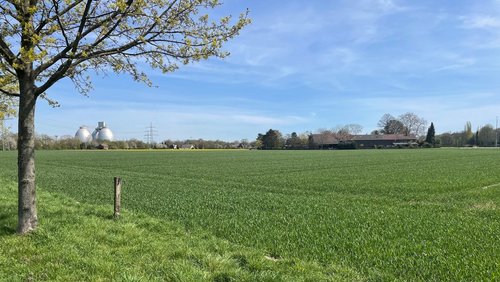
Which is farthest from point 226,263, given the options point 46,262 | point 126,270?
point 46,262

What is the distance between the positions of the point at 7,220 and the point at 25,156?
2395 millimetres

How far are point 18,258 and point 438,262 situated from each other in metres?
7.19

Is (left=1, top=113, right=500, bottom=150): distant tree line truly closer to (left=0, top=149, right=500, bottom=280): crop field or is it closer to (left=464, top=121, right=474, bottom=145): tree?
(left=464, top=121, right=474, bottom=145): tree

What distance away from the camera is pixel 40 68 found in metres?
8.32

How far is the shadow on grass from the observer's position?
8578 millimetres

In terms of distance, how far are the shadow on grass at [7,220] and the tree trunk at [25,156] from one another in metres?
0.45

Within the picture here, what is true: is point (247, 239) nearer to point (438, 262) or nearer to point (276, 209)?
point (438, 262)

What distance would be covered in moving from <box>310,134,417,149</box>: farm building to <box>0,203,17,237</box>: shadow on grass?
14979 cm

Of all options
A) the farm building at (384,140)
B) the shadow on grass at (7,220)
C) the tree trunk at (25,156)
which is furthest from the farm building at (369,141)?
the tree trunk at (25,156)

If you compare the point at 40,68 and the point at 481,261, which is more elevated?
the point at 40,68

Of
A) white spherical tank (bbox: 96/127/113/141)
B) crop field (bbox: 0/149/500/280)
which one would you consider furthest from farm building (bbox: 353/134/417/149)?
crop field (bbox: 0/149/500/280)

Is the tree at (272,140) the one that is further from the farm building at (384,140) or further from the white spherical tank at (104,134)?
the white spherical tank at (104,134)

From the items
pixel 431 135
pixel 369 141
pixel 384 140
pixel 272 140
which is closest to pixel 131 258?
pixel 272 140

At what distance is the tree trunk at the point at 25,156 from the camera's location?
824 centimetres
